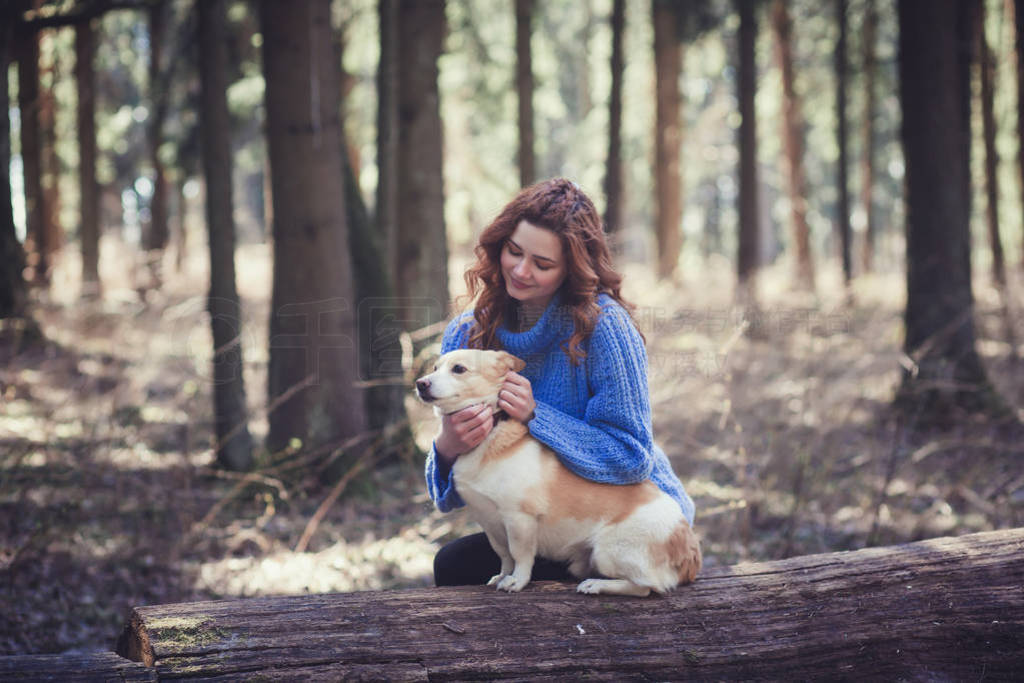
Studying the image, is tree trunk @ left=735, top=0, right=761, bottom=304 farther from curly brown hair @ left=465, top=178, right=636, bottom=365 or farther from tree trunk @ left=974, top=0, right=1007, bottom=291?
curly brown hair @ left=465, top=178, right=636, bottom=365

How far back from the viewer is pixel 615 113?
13.3 meters

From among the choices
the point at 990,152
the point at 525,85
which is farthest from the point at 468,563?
the point at 990,152

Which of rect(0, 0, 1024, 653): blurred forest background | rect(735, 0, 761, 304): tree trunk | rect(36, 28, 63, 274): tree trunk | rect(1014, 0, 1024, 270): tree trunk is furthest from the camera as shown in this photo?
rect(36, 28, 63, 274): tree trunk

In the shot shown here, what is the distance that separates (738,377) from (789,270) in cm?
1211

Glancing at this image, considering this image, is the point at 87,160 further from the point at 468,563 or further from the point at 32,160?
the point at 468,563

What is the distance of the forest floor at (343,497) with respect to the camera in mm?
4820

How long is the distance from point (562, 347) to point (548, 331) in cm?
8

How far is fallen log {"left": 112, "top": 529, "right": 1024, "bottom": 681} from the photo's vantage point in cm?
259

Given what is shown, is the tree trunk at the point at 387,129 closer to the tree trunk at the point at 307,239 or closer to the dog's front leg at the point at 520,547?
the tree trunk at the point at 307,239

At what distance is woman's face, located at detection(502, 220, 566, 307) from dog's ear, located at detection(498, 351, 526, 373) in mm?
229

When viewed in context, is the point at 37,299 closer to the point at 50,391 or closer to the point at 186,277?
the point at 50,391

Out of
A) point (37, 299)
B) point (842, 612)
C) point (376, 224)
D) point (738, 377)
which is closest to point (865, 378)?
point (738, 377)

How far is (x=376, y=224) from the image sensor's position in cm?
780

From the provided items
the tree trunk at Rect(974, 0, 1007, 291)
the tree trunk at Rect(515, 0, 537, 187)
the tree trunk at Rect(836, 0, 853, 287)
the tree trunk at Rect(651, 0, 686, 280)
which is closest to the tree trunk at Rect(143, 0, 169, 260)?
the tree trunk at Rect(515, 0, 537, 187)
